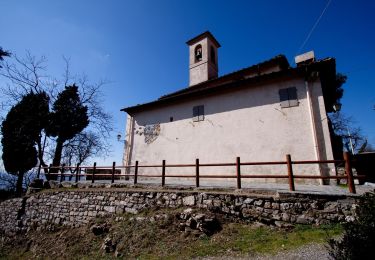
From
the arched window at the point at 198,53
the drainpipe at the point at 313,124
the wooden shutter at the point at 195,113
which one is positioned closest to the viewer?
the drainpipe at the point at 313,124

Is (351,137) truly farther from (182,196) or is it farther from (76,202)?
(76,202)

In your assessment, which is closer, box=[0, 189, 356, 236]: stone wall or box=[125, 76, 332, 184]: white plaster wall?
box=[0, 189, 356, 236]: stone wall

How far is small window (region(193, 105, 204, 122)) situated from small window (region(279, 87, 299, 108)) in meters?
4.61

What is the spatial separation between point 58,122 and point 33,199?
9234 mm

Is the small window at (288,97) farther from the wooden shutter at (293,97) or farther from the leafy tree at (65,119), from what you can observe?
the leafy tree at (65,119)

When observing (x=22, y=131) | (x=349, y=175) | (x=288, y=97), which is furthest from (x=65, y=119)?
(x=349, y=175)

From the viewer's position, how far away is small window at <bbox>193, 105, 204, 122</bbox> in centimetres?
1331

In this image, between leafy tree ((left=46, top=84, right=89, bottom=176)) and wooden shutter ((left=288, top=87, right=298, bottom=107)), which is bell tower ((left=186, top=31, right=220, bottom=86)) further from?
leafy tree ((left=46, top=84, right=89, bottom=176))

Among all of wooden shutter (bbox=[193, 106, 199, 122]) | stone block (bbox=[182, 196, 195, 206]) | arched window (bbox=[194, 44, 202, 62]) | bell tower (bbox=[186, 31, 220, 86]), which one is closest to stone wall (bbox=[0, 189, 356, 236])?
stone block (bbox=[182, 196, 195, 206])

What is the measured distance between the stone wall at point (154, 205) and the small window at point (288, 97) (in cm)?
605

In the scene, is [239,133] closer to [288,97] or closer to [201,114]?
[201,114]

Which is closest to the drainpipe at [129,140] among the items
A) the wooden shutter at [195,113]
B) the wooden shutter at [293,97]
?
the wooden shutter at [195,113]

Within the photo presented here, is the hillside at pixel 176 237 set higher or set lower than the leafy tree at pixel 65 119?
lower

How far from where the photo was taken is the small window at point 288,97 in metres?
10.6
